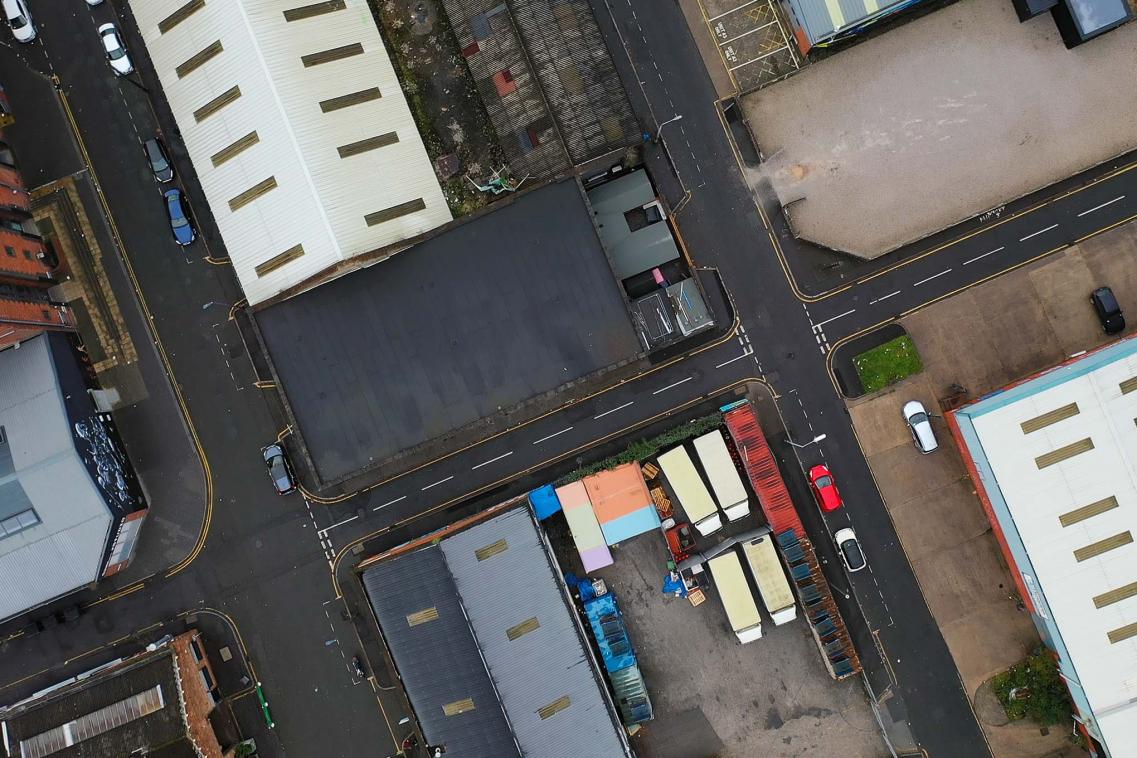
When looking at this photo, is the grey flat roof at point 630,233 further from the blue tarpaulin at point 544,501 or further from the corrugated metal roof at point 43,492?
the corrugated metal roof at point 43,492

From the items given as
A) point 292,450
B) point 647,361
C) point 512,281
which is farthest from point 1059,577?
point 292,450

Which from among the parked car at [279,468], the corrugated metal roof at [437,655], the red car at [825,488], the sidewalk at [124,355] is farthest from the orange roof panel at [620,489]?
the sidewalk at [124,355]

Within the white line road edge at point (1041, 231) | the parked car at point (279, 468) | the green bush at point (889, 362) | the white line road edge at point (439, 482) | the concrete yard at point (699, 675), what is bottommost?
the concrete yard at point (699, 675)

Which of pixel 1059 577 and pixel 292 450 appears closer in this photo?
pixel 1059 577

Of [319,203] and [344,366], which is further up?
[319,203]

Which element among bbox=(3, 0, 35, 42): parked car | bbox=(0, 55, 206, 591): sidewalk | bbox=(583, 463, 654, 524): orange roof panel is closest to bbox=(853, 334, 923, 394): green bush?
bbox=(583, 463, 654, 524): orange roof panel

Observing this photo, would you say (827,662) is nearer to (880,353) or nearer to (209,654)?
(880,353)
